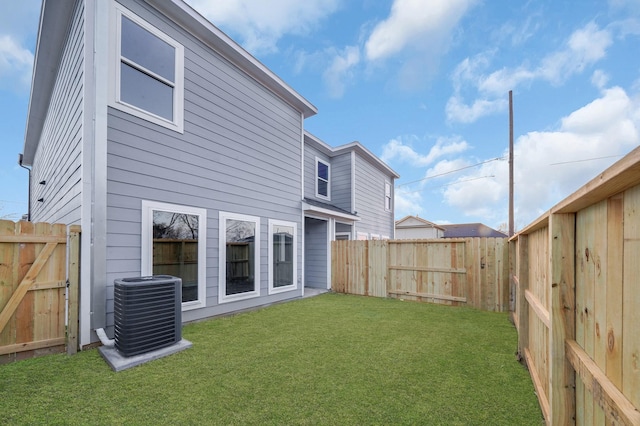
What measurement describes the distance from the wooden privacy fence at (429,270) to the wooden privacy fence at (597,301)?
14.8 feet

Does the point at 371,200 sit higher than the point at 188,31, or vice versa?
the point at 188,31

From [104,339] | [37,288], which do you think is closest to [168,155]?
[37,288]

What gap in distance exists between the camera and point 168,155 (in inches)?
183

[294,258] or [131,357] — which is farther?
[294,258]

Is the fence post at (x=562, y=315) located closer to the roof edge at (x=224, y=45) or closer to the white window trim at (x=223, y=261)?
the white window trim at (x=223, y=261)

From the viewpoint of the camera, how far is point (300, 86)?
1414cm

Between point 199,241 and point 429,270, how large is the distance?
17.6 ft

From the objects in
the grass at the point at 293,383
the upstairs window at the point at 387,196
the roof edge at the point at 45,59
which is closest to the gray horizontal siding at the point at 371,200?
the upstairs window at the point at 387,196

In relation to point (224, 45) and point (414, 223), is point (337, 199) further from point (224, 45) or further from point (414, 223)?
point (414, 223)

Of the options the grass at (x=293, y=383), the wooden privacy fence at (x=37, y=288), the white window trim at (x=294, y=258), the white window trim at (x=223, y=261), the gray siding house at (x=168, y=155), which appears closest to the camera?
the grass at (x=293, y=383)

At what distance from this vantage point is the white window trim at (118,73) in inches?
157

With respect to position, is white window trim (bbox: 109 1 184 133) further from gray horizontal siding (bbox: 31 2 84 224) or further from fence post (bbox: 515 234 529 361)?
fence post (bbox: 515 234 529 361)

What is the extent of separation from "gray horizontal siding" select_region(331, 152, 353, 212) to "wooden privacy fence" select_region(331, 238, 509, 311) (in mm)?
2473

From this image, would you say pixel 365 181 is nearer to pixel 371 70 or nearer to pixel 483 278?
pixel 371 70
